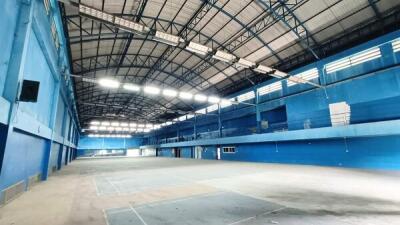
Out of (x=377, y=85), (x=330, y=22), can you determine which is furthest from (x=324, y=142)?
(x=330, y=22)

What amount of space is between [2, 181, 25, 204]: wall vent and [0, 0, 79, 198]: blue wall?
181mm

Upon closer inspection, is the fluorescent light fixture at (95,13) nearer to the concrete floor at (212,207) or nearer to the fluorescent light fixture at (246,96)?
the concrete floor at (212,207)

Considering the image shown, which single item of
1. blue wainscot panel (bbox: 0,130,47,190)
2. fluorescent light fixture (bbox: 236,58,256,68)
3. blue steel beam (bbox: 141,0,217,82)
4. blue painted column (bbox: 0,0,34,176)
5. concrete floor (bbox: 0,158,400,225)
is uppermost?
blue steel beam (bbox: 141,0,217,82)

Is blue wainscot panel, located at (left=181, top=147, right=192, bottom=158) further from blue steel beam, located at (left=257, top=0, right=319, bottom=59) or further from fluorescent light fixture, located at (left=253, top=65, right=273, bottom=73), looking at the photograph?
blue steel beam, located at (left=257, top=0, right=319, bottom=59)

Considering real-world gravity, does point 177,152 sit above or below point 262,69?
below

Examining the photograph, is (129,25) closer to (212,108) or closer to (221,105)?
(221,105)

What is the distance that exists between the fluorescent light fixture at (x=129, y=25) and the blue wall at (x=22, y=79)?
2948mm

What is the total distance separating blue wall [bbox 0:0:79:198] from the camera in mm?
5156

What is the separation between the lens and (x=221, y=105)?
2950 centimetres

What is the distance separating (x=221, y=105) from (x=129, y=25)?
2133cm

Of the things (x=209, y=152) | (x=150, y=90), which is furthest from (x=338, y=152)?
(x=209, y=152)

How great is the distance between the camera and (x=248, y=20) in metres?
15.7

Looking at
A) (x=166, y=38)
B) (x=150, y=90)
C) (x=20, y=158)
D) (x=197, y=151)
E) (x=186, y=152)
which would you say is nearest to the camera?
(x=20, y=158)

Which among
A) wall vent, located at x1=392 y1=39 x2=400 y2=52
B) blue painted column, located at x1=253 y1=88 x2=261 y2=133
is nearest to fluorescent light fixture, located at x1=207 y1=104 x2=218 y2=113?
blue painted column, located at x1=253 y1=88 x2=261 y2=133
